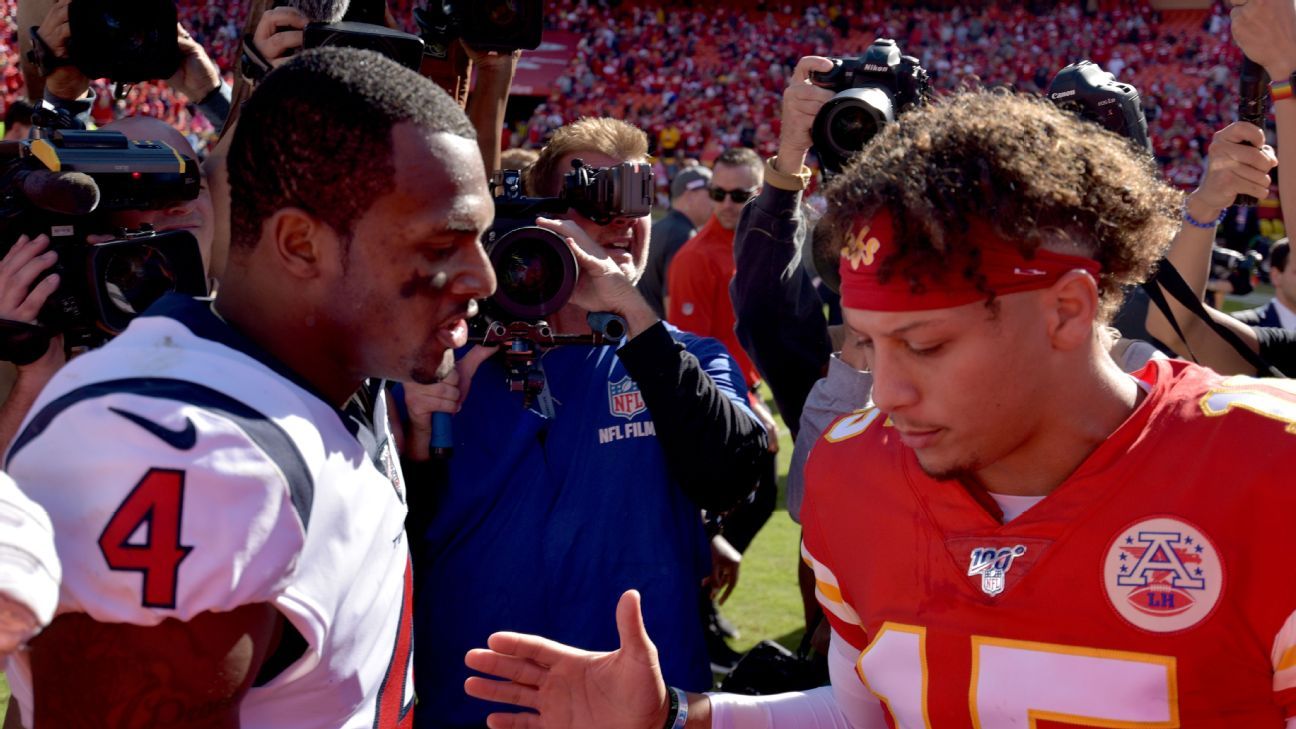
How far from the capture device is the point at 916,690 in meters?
1.83

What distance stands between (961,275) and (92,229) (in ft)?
5.49

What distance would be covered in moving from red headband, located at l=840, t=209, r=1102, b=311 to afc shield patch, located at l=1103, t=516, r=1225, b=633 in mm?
386

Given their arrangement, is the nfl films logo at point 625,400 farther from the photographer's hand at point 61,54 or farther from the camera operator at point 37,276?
the photographer's hand at point 61,54

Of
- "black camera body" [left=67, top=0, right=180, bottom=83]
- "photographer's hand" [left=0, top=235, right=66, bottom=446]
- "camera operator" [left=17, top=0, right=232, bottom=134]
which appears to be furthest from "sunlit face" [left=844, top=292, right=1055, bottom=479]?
"camera operator" [left=17, top=0, right=232, bottom=134]

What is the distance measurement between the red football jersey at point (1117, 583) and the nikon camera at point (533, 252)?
2.77 ft

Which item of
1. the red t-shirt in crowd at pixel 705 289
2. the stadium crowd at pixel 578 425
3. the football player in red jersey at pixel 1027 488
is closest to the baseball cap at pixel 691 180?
the red t-shirt in crowd at pixel 705 289

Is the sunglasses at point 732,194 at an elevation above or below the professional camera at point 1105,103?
below

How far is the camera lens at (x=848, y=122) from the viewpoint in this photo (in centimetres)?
279

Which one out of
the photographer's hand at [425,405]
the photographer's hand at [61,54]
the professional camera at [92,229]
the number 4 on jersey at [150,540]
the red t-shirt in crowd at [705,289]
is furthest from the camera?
the red t-shirt in crowd at [705,289]

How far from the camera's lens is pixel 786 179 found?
3035mm

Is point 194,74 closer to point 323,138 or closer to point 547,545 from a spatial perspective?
point 547,545

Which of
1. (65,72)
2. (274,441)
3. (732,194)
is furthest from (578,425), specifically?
(732,194)

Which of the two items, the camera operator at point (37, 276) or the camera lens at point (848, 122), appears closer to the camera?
the camera operator at point (37, 276)

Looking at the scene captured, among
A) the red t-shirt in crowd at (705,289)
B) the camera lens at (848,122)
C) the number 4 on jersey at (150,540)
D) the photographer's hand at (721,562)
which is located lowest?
the photographer's hand at (721,562)
